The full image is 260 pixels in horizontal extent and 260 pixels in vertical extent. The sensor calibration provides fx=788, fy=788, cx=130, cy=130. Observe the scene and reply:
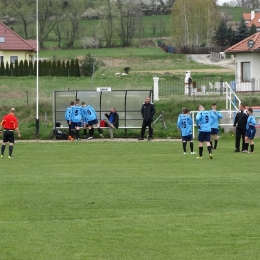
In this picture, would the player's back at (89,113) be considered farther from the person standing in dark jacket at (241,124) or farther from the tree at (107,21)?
the tree at (107,21)

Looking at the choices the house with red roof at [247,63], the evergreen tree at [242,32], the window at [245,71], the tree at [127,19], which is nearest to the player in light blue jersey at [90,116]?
the house with red roof at [247,63]

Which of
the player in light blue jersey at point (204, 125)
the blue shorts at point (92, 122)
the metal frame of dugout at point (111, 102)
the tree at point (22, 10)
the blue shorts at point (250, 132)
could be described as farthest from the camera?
the tree at point (22, 10)

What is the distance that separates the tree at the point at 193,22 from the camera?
113375 mm

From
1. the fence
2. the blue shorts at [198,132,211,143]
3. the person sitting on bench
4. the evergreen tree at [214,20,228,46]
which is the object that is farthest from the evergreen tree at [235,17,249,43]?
the blue shorts at [198,132,211,143]

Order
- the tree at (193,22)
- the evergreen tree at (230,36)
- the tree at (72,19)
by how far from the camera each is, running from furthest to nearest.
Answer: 1. the tree at (72,19)
2. the tree at (193,22)
3. the evergreen tree at (230,36)

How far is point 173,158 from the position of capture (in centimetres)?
2681

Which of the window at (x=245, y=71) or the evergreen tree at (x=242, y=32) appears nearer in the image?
the window at (x=245, y=71)

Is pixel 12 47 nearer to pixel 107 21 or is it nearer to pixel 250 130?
pixel 107 21

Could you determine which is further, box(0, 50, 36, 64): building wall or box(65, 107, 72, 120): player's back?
box(0, 50, 36, 64): building wall

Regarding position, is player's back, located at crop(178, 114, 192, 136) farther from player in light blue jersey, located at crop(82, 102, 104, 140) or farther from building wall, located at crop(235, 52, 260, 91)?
building wall, located at crop(235, 52, 260, 91)

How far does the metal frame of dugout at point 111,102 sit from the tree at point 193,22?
73.4m

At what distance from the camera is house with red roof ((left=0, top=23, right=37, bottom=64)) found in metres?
85.6

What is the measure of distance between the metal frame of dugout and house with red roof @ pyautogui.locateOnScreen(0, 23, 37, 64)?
46732 millimetres

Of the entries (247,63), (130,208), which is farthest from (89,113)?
(130,208)
